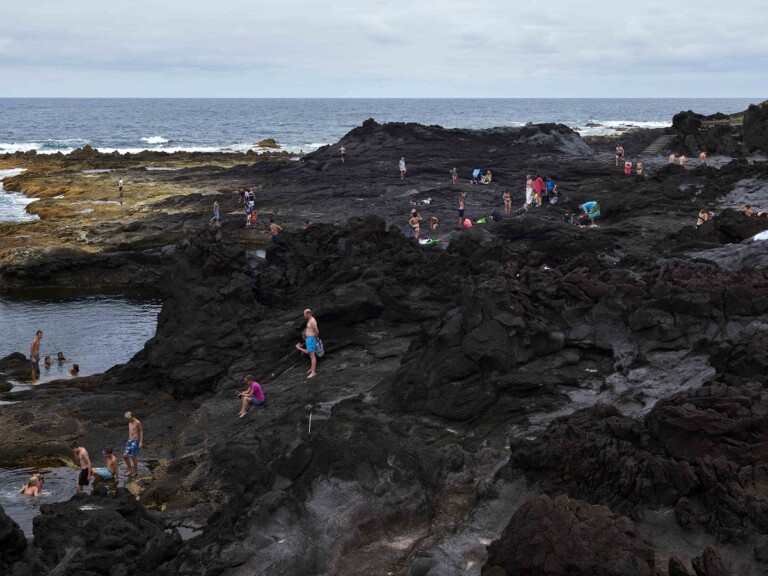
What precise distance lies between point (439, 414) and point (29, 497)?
9.07 meters

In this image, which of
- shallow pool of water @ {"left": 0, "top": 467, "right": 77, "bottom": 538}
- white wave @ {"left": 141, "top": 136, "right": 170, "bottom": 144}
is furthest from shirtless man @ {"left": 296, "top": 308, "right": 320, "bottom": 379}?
white wave @ {"left": 141, "top": 136, "right": 170, "bottom": 144}

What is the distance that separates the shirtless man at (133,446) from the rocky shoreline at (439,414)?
652 mm

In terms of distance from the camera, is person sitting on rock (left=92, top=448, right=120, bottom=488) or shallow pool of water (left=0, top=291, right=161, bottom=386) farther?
shallow pool of water (left=0, top=291, right=161, bottom=386)

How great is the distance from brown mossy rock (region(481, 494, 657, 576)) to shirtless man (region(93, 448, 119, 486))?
10978 millimetres

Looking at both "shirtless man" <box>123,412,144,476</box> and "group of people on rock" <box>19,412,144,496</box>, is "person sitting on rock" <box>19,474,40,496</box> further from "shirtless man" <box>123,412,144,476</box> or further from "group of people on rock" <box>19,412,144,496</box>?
"shirtless man" <box>123,412,144,476</box>

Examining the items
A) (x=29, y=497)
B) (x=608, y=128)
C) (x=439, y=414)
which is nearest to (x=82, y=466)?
(x=29, y=497)

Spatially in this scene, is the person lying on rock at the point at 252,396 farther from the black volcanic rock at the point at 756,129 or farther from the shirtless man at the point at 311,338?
the black volcanic rock at the point at 756,129

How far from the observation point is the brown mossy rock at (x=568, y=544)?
922cm

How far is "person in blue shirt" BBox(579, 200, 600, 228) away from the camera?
3478 cm

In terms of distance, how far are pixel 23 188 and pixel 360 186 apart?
3137 cm

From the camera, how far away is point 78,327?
31.7 m

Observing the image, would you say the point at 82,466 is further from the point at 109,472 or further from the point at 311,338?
the point at 311,338

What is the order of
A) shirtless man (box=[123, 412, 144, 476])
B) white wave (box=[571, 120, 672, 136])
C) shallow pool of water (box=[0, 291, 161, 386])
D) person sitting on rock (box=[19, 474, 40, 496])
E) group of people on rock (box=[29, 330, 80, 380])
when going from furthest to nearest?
1. white wave (box=[571, 120, 672, 136])
2. shallow pool of water (box=[0, 291, 161, 386])
3. group of people on rock (box=[29, 330, 80, 380])
4. shirtless man (box=[123, 412, 144, 476])
5. person sitting on rock (box=[19, 474, 40, 496])

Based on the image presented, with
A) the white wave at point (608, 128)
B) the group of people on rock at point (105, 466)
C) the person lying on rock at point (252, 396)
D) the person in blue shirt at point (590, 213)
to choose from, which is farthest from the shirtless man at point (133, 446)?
the white wave at point (608, 128)
